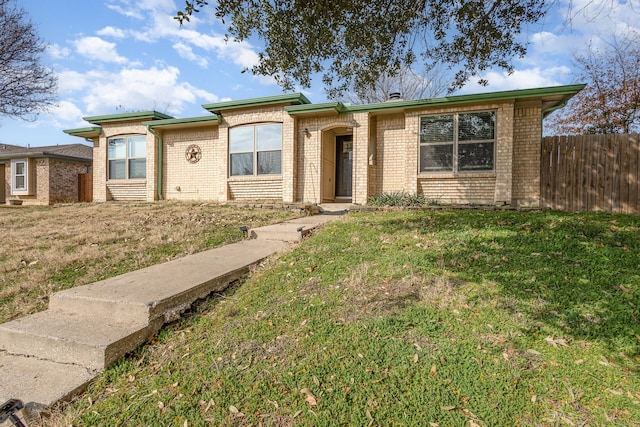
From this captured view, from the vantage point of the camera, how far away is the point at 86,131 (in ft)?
46.0

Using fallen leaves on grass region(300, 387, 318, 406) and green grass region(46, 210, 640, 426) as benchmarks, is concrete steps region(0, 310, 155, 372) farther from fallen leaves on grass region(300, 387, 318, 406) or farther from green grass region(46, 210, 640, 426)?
fallen leaves on grass region(300, 387, 318, 406)

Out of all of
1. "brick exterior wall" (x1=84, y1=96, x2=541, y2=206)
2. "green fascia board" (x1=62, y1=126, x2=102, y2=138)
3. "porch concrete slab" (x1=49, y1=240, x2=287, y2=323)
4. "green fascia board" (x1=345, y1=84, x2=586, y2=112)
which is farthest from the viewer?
"green fascia board" (x1=62, y1=126, x2=102, y2=138)

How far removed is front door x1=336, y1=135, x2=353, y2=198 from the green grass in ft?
28.1

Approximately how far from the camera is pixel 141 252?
5543mm

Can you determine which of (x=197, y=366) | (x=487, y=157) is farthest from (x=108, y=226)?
(x=487, y=157)

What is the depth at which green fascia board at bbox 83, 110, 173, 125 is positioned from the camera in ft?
43.1

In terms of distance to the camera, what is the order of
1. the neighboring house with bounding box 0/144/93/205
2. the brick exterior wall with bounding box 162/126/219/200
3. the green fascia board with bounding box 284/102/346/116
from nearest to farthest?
1. the green fascia board with bounding box 284/102/346/116
2. the brick exterior wall with bounding box 162/126/219/200
3. the neighboring house with bounding box 0/144/93/205

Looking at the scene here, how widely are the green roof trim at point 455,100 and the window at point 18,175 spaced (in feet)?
48.5

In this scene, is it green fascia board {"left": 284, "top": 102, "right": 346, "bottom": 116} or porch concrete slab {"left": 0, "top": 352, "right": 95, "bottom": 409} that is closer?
porch concrete slab {"left": 0, "top": 352, "right": 95, "bottom": 409}

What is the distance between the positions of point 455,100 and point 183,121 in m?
9.11

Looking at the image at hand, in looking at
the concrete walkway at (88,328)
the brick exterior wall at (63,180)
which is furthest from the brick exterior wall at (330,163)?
the concrete walkway at (88,328)

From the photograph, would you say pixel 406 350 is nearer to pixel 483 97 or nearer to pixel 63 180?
pixel 483 97

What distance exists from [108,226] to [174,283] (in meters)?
5.16

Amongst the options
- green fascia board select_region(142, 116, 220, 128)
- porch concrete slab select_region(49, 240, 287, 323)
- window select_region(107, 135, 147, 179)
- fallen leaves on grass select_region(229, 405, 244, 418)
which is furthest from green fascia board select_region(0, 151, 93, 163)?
fallen leaves on grass select_region(229, 405, 244, 418)
